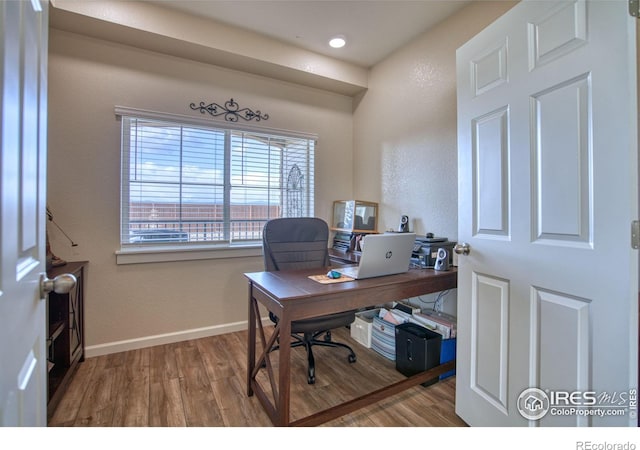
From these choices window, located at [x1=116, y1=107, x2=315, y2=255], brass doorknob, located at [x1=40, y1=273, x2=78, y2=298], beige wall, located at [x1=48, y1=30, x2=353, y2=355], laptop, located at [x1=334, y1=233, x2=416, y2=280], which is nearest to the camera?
brass doorknob, located at [x1=40, y1=273, x2=78, y2=298]

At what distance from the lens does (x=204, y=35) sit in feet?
8.09

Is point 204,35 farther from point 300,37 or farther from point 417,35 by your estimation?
point 417,35

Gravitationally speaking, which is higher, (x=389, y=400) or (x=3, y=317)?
(x=3, y=317)

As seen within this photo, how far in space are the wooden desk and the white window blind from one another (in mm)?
1228

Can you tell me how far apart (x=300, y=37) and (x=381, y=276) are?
2229mm

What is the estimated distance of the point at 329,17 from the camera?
2.42m

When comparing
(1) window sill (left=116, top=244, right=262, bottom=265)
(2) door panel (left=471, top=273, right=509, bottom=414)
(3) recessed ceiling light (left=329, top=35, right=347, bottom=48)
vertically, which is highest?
(3) recessed ceiling light (left=329, top=35, right=347, bottom=48)

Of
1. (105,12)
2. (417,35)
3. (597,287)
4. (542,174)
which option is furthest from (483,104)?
(105,12)

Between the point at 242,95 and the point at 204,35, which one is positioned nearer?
the point at 204,35

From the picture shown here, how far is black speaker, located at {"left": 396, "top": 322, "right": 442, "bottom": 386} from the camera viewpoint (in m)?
2.06

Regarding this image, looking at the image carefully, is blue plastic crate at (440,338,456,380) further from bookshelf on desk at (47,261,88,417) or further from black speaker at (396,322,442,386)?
bookshelf on desk at (47,261,88,417)

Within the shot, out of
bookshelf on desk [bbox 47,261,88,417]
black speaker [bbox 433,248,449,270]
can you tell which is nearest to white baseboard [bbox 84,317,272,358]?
bookshelf on desk [bbox 47,261,88,417]

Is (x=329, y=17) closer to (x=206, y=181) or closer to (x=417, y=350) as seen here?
(x=206, y=181)

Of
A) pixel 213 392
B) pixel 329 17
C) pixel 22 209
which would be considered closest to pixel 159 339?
pixel 213 392
